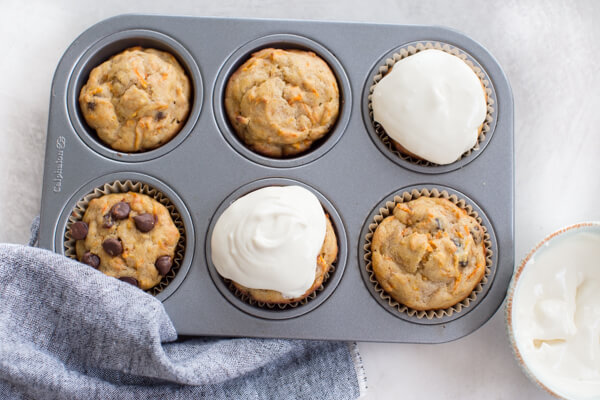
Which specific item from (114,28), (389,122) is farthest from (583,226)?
(114,28)

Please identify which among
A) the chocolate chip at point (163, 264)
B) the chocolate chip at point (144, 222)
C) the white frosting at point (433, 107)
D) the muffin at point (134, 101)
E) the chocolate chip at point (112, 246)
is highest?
the white frosting at point (433, 107)

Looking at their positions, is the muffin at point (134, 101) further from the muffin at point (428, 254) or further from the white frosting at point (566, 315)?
the white frosting at point (566, 315)

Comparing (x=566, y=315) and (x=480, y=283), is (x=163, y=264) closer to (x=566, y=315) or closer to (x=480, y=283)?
(x=480, y=283)

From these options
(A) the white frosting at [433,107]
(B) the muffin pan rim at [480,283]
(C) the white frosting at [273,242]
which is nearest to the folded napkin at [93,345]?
(C) the white frosting at [273,242]

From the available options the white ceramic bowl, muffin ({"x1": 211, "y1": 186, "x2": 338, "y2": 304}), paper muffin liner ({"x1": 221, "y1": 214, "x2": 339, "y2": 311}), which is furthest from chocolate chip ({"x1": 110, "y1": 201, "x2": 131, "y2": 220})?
the white ceramic bowl

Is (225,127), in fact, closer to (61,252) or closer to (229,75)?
(229,75)

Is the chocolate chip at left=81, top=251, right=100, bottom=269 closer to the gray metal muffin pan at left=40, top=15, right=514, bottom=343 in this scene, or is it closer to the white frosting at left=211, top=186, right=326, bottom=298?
the gray metal muffin pan at left=40, top=15, right=514, bottom=343

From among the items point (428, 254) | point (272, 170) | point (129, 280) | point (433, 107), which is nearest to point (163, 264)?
point (129, 280)
